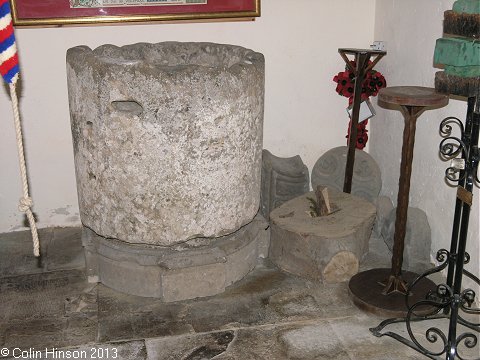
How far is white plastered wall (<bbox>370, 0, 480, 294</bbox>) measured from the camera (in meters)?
3.81

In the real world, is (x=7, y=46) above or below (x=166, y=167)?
above

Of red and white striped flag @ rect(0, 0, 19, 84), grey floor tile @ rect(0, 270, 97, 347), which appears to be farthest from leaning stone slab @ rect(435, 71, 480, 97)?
grey floor tile @ rect(0, 270, 97, 347)

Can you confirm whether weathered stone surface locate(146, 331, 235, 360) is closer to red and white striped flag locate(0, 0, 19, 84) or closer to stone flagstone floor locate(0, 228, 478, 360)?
stone flagstone floor locate(0, 228, 478, 360)

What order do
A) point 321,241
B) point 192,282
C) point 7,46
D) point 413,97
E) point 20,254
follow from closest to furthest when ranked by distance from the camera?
point 7,46
point 413,97
point 192,282
point 321,241
point 20,254

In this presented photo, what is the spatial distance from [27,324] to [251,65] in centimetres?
204

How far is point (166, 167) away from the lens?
11.4ft

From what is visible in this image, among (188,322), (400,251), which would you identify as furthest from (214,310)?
(400,251)

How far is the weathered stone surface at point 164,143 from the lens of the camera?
336 cm

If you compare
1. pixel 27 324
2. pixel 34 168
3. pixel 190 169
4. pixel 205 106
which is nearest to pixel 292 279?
pixel 190 169

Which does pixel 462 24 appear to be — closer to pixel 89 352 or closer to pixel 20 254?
pixel 89 352

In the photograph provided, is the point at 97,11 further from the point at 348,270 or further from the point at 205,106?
the point at 348,270

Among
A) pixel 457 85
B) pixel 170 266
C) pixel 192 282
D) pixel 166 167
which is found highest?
pixel 457 85

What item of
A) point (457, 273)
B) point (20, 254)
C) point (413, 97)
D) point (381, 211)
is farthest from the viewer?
point (381, 211)

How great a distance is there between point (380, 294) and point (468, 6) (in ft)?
5.80
